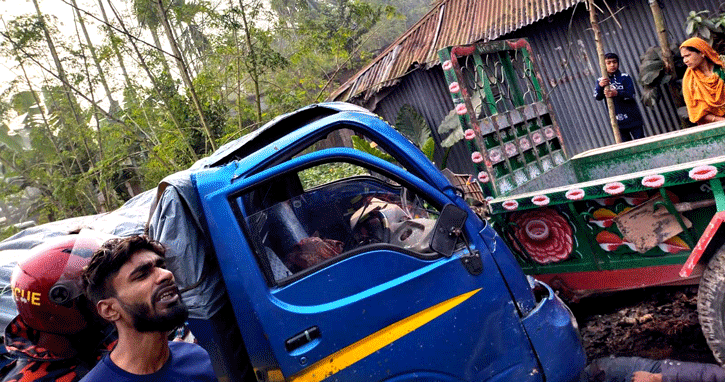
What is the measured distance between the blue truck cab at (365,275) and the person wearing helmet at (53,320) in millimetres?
467

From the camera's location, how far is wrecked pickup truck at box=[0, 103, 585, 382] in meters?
2.50

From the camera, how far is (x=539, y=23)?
888 centimetres

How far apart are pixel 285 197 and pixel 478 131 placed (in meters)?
1.74

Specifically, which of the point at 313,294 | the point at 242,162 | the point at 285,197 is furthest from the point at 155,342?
the point at 285,197

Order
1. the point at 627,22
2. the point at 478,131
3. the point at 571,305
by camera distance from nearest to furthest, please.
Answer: the point at 478,131 → the point at 571,305 → the point at 627,22

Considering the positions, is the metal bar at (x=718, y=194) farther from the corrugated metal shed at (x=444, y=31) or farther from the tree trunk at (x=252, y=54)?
the tree trunk at (x=252, y=54)

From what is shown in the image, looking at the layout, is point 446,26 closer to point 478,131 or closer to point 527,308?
point 478,131

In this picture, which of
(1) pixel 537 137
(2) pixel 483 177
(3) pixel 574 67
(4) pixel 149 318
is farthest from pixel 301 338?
(3) pixel 574 67

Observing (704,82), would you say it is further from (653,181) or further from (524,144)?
(653,181)

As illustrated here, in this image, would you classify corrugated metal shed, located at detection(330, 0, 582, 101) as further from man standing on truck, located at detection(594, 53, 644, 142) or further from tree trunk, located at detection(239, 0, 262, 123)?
tree trunk, located at detection(239, 0, 262, 123)

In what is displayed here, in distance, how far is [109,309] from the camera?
6.65 ft

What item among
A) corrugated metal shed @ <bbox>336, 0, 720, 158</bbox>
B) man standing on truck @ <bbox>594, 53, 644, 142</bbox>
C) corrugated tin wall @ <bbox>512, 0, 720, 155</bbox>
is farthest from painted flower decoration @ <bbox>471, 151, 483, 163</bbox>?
corrugated tin wall @ <bbox>512, 0, 720, 155</bbox>

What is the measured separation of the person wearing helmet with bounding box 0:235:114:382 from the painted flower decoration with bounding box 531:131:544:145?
3454 millimetres

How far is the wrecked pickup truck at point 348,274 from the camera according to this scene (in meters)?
2.50
